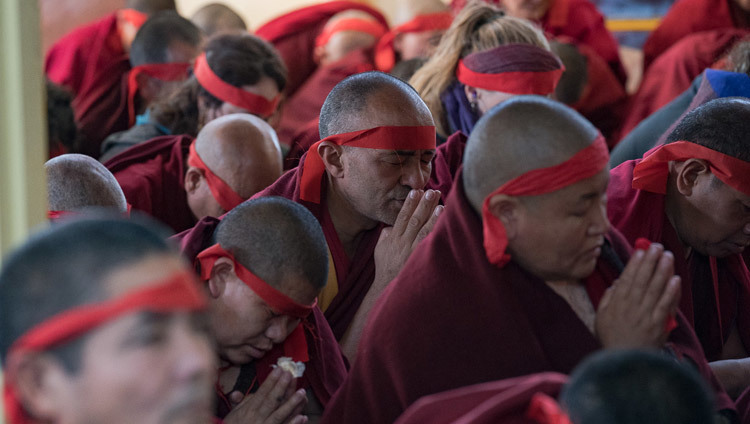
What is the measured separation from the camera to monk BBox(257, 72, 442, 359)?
111 inches

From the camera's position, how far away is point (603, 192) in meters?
2.01

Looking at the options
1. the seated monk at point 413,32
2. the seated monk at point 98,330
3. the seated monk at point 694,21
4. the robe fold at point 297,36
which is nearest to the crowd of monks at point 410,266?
the seated monk at point 98,330

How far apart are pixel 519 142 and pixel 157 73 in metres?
3.26

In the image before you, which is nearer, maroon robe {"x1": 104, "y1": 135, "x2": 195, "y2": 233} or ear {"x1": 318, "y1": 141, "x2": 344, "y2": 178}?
ear {"x1": 318, "y1": 141, "x2": 344, "y2": 178}

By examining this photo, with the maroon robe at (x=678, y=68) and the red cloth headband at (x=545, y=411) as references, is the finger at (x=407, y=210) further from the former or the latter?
the maroon robe at (x=678, y=68)

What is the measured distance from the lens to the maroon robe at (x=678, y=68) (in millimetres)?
5082

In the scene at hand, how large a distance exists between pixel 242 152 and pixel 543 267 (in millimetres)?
1595

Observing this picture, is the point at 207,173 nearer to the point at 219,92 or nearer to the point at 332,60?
the point at 219,92

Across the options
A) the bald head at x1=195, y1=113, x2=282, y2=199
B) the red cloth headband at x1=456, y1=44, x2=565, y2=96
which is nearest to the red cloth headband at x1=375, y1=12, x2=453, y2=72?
the red cloth headband at x1=456, y1=44, x2=565, y2=96

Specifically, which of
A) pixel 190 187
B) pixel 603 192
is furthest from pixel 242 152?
pixel 603 192

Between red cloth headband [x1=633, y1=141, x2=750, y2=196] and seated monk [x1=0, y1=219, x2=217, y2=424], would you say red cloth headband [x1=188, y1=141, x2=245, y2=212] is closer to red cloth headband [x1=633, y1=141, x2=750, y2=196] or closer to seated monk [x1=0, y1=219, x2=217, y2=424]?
red cloth headband [x1=633, y1=141, x2=750, y2=196]

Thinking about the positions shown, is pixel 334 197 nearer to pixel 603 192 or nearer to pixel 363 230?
pixel 363 230

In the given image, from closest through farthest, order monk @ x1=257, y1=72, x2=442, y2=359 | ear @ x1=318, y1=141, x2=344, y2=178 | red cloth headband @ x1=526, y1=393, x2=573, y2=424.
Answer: red cloth headband @ x1=526, y1=393, x2=573, y2=424 → monk @ x1=257, y1=72, x2=442, y2=359 → ear @ x1=318, y1=141, x2=344, y2=178

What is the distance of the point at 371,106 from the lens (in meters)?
2.88
